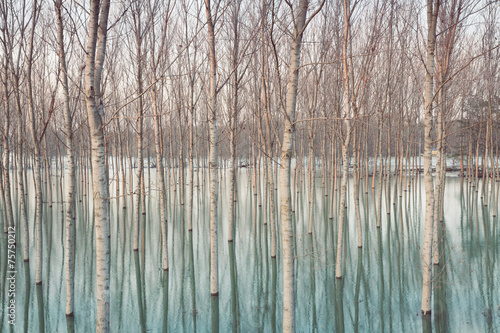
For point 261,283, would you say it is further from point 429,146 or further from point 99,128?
point 99,128

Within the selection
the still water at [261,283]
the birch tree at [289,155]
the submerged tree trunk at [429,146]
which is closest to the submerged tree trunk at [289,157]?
the birch tree at [289,155]

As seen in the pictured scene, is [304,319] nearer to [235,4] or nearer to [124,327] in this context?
[124,327]

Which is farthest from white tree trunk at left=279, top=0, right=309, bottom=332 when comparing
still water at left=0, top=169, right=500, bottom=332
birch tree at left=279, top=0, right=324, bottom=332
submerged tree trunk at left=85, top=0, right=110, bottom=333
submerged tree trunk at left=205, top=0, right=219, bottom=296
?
submerged tree trunk at left=205, top=0, right=219, bottom=296

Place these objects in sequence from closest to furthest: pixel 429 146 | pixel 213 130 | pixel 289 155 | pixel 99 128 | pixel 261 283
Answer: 1. pixel 99 128
2. pixel 289 155
3. pixel 429 146
4. pixel 213 130
5. pixel 261 283

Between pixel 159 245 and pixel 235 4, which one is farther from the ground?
pixel 235 4

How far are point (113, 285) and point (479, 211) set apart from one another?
40.5ft

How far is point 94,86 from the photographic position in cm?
305

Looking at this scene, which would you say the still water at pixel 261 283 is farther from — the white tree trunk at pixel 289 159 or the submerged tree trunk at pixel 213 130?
the white tree trunk at pixel 289 159

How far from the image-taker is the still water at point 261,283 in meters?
5.19

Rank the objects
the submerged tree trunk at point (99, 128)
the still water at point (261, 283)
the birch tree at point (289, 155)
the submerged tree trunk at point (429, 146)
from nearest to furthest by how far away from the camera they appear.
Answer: the submerged tree trunk at point (99, 128)
the birch tree at point (289, 155)
the submerged tree trunk at point (429, 146)
the still water at point (261, 283)

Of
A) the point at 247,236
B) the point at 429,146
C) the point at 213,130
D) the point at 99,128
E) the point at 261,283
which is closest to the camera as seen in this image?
the point at 99,128

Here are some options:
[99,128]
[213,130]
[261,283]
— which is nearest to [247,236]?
[261,283]

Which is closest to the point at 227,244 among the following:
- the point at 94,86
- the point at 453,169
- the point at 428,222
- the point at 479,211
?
the point at 428,222

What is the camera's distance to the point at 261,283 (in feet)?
22.2
